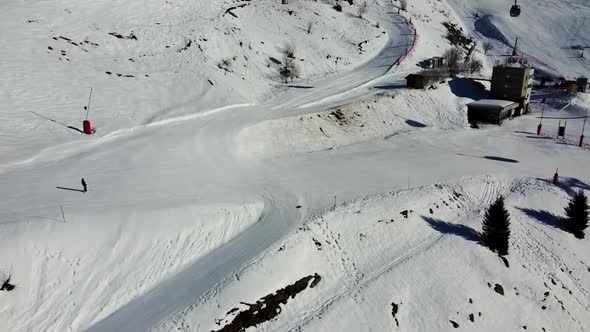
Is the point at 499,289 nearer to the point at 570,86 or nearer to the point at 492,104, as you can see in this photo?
the point at 492,104

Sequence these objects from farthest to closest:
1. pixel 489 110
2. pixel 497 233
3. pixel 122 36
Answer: pixel 489 110 → pixel 122 36 → pixel 497 233

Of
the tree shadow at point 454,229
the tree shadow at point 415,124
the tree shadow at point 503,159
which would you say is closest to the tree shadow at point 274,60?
the tree shadow at point 415,124

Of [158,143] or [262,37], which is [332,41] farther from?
[158,143]

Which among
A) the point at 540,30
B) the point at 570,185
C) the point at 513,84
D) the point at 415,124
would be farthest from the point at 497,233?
the point at 540,30

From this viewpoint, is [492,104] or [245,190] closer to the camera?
[245,190]

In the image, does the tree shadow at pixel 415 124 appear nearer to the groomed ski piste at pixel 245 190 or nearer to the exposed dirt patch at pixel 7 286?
the groomed ski piste at pixel 245 190

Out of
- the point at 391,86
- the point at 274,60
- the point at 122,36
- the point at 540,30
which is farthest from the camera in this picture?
the point at 540,30

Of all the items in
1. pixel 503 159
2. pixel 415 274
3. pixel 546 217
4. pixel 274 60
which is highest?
pixel 274 60

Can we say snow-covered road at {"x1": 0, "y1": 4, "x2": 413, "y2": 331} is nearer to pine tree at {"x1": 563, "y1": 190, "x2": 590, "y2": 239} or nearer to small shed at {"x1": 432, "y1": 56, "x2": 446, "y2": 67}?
pine tree at {"x1": 563, "y1": 190, "x2": 590, "y2": 239}
